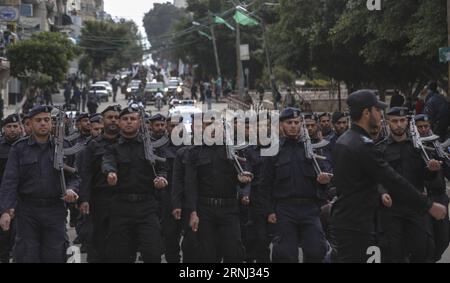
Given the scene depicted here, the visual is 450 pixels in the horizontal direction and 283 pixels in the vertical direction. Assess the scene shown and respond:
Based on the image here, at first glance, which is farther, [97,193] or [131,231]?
[97,193]

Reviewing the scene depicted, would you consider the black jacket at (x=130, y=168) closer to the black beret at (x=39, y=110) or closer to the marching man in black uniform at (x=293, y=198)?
the black beret at (x=39, y=110)

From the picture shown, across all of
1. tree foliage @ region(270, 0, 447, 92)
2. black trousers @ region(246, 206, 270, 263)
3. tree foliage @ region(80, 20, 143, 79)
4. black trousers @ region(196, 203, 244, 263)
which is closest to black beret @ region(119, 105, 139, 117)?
black trousers @ region(196, 203, 244, 263)

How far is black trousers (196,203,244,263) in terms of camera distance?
8414 millimetres

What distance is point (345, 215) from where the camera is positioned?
22.3 feet

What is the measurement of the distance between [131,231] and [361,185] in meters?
2.69

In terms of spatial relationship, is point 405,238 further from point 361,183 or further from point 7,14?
point 7,14

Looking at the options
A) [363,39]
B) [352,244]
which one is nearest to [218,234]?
[352,244]

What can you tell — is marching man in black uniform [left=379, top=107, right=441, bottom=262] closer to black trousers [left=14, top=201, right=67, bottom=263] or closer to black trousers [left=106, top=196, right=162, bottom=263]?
black trousers [left=106, top=196, right=162, bottom=263]

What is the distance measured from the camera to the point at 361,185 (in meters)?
6.64

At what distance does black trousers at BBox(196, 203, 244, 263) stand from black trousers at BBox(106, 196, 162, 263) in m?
0.46

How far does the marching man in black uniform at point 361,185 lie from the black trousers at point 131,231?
2.05 m

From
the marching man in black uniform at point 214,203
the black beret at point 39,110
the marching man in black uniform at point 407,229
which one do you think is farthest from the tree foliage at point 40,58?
the marching man in black uniform at point 407,229

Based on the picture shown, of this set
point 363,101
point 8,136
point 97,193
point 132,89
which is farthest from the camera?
point 132,89

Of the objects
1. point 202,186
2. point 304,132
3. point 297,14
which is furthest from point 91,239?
point 297,14
